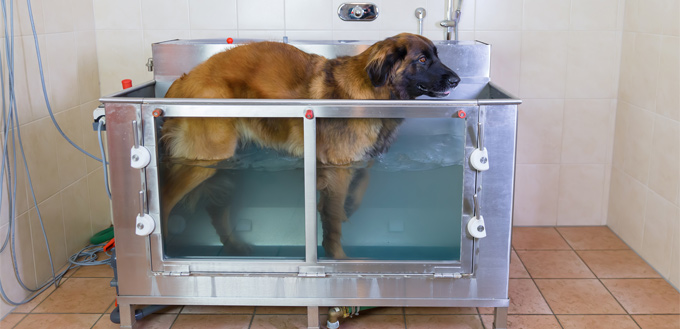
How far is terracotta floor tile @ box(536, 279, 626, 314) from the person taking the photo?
2482 mm

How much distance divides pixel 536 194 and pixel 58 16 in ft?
8.50

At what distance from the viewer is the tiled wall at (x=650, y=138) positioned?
8.77 ft

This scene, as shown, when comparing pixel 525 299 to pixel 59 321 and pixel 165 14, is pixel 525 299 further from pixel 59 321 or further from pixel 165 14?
pixel 165 14

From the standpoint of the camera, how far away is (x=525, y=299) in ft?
8.43

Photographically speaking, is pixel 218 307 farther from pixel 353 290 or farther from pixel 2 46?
pixel 2 46

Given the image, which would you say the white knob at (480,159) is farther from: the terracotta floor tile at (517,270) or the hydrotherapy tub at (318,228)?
the terracotta floor tile at (517,270)

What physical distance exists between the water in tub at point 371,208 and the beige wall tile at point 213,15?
1.24m

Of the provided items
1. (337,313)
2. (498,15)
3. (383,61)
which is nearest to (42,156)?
(337,313)

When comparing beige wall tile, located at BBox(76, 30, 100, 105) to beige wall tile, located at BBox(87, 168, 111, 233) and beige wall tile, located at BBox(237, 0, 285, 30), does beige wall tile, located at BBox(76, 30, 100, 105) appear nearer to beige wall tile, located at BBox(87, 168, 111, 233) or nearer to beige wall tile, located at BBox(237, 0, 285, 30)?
beige wall tile, located at BBox(87, 168, 111, 233)

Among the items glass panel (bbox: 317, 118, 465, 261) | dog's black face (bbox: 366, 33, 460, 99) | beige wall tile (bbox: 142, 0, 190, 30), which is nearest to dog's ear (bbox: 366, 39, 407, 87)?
dog's black face (bbox: 366, 33, 460, 99)

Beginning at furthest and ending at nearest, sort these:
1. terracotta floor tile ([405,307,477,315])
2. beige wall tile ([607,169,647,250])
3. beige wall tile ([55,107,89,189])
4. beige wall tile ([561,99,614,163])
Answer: beige wall tile ([561,99,614,163])
beige wall tile ([607,169,647,250])
beige wall tile ([55,107,89,189])
terracotta floor tile ([405,307,477,315])

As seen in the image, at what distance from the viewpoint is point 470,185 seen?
2.11 m

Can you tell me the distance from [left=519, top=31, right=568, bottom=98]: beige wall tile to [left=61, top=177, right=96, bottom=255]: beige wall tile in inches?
91.5

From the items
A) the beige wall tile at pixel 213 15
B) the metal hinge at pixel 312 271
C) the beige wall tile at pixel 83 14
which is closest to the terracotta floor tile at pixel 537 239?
the metal hinge at pixel 312 271
